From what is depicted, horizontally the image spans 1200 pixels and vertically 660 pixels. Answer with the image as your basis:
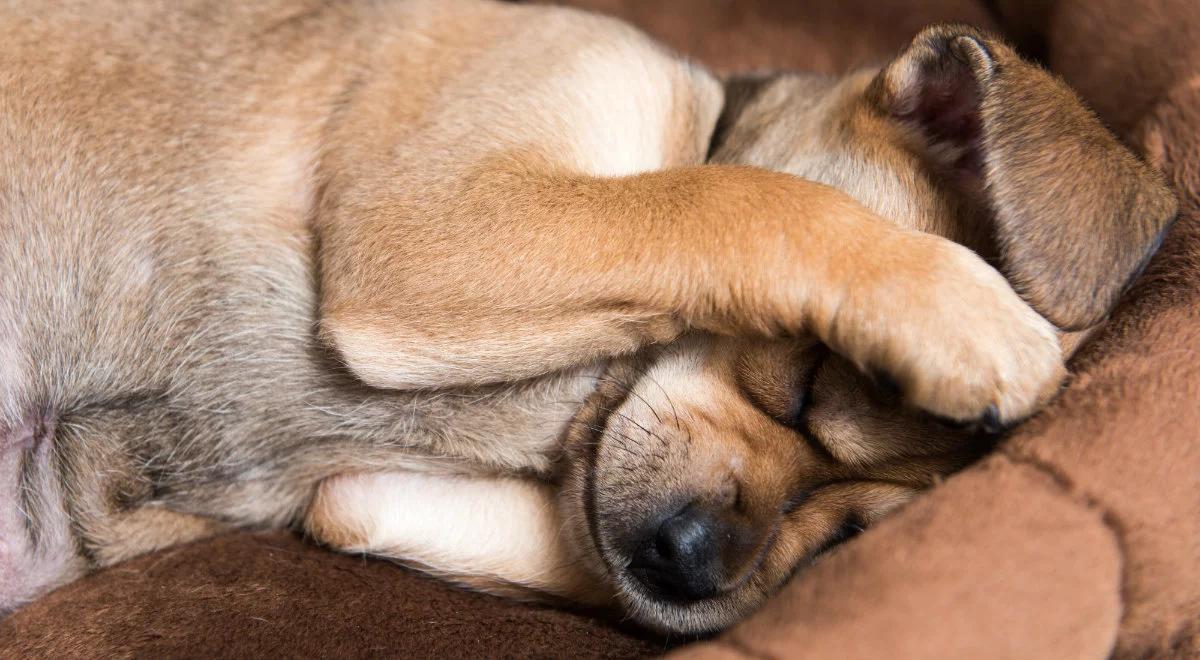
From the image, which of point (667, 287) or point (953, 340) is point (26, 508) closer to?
point (667, 287)

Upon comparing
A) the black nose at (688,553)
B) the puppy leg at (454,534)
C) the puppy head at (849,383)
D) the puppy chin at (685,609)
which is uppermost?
the puppy head at (849,383)

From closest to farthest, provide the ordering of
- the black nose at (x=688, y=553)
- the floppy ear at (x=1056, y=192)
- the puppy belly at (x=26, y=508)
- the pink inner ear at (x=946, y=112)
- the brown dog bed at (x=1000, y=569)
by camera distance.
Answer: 1. the brown dog bed at (x=1000, y=569)
2. the floppy ear at (x=1056, y=192)
3. the black nose at (x=688, y=553)
4. the pink inner ear at (x=946, y=112)
5. the puppy belly at (x=26, y=508)

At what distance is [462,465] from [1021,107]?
59.5 inches

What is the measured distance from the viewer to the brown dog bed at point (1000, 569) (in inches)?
64.4

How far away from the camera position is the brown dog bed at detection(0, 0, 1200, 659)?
1.64 m

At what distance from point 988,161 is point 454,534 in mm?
1525

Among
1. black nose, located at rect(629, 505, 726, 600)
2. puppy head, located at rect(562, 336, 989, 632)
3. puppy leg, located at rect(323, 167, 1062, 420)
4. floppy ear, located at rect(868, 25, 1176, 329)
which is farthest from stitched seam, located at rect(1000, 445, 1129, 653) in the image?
black nose, located at rect(629, 505, 726, 600)

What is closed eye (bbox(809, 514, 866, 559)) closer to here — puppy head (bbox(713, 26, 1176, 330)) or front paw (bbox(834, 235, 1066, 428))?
front paw (bbox(834, 235, 1066, 428))

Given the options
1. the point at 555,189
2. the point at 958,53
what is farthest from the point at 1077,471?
the point at 555,189

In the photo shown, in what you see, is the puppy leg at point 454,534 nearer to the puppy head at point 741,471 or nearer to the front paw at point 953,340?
the puppy head at point 741,471

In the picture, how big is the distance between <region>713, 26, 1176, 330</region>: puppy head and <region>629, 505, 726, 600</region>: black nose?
0.78 metres

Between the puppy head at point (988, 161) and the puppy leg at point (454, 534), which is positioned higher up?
the puppy head at point (988, 161)

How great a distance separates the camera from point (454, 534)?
99.7 inches

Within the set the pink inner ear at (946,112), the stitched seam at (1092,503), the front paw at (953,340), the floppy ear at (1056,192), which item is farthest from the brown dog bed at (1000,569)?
the pink inner ear at (946,112)
